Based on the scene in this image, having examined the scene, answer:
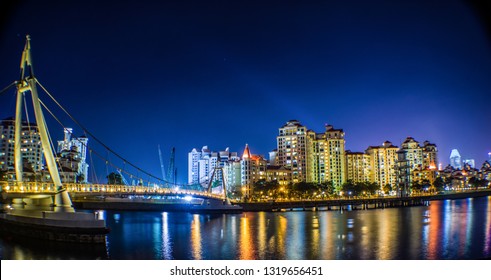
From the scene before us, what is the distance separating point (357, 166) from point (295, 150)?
50.5 feet

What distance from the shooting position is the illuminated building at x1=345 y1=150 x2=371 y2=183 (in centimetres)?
6712

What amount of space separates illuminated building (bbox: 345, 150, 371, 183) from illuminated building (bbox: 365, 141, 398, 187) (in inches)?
62.4

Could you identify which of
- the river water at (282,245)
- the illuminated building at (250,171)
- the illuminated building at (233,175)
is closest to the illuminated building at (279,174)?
the illuminated building at (250,171)

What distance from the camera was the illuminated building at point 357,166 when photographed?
67125mm

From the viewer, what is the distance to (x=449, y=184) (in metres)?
71.1

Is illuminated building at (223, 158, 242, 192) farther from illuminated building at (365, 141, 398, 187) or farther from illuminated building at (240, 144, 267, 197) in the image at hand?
illuminated building at (365, 141, 398, 187)

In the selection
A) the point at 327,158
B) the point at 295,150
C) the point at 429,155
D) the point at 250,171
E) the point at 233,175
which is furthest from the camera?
the point at 429,155

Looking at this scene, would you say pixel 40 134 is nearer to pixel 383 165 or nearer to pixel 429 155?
pixel 383 165

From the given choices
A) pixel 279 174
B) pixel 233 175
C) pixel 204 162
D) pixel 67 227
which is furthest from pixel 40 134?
pixel 204 162

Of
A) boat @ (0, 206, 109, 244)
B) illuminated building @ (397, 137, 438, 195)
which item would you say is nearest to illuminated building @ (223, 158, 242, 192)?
illuminated building @ (397, 137, 438, 195)

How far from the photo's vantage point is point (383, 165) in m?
72.3

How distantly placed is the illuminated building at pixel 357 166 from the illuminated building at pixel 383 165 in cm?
159

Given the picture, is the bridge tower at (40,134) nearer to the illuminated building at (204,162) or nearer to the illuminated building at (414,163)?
the illuminated building at (204,162)
